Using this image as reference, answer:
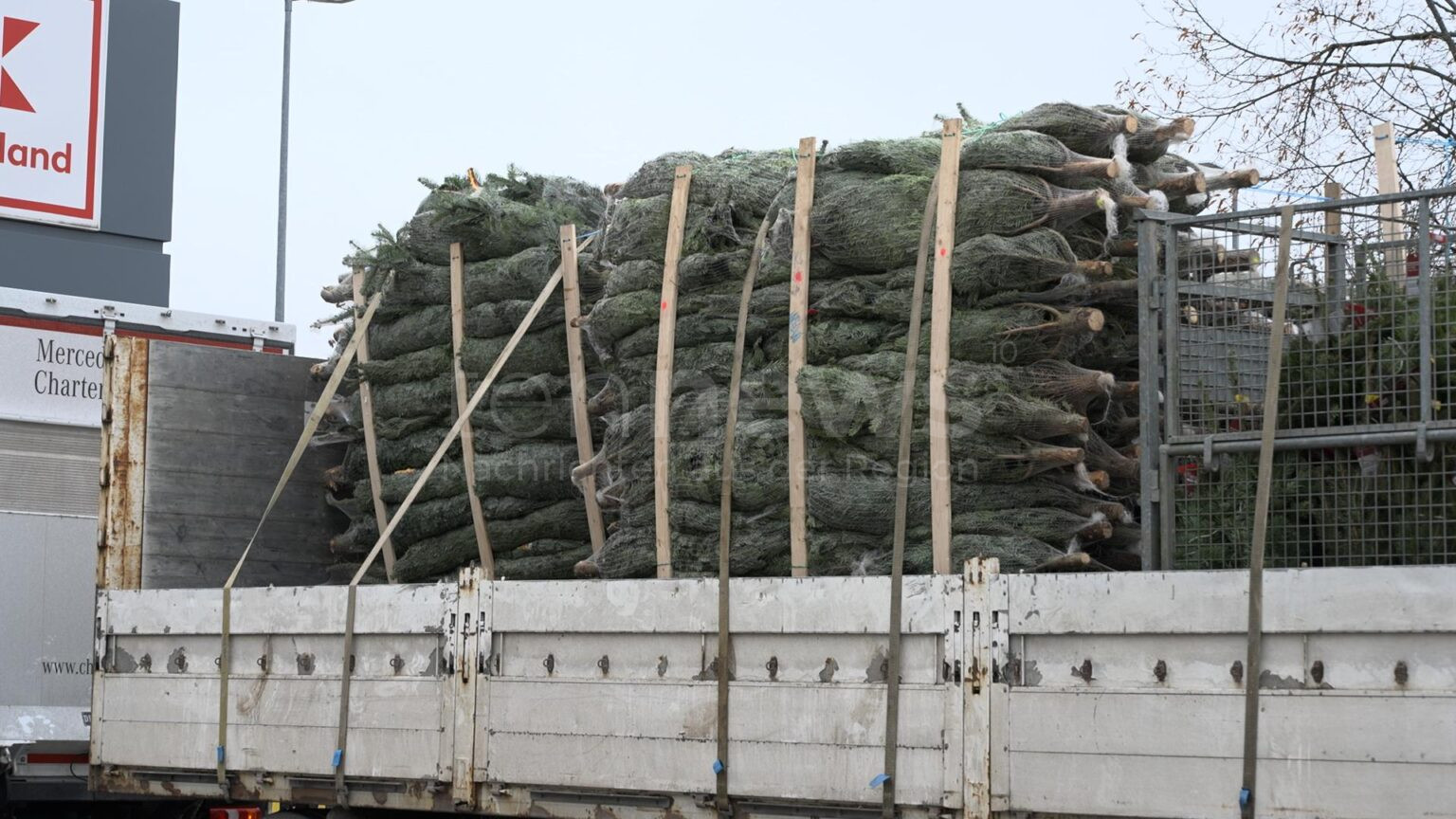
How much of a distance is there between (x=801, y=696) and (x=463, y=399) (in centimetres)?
279

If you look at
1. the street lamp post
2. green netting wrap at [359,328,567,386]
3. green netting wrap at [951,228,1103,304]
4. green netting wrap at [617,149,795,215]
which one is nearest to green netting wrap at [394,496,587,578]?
green netting wrap at [359,328,567,386]

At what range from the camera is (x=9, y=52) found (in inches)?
663

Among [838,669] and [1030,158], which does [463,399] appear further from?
[838,669]

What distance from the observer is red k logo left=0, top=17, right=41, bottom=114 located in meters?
16.5

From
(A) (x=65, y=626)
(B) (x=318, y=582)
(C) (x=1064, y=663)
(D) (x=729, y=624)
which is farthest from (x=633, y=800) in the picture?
(A) (x=65, y=626)

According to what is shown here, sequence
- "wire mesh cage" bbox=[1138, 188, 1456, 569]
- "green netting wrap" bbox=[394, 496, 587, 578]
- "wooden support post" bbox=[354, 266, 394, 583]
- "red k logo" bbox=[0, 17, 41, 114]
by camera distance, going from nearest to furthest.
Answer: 1. "wire mesh cage" bbox=[1138, 188, 1456, 569]
2. "green netting wrap" bbox=[394, 496, 587, 578]
3. "wooden support post" bbox=[354, 266, 394, 583]
4. "red k logo" bbox=[0, 17, 41, 114]

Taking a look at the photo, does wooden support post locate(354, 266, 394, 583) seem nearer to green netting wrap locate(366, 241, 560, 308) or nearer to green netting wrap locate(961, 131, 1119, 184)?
green netting wrap locate(366, 241, 560, 308)

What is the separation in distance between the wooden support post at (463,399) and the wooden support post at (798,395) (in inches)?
66.7

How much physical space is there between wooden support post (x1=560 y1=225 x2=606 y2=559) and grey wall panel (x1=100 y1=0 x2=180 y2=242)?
1254 cm

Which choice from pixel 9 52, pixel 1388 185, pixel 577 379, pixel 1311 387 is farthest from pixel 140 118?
pixel 1311 387

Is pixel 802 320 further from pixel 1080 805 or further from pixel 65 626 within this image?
pixel 65 626

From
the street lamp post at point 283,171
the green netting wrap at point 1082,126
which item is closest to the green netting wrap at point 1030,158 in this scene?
the green netting wrap at point 1082,126

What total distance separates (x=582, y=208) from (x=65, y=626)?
3.00 metres

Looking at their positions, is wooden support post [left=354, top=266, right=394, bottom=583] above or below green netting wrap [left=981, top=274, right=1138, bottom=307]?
below
